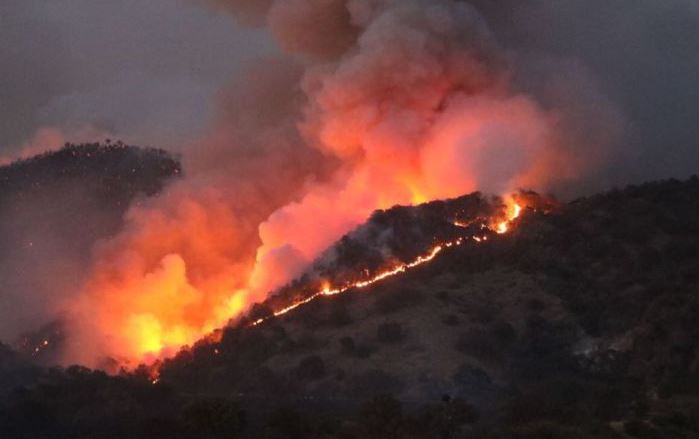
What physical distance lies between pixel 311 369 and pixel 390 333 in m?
6.43

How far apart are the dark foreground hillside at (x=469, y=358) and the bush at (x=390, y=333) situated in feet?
0.37

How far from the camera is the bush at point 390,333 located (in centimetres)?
6906

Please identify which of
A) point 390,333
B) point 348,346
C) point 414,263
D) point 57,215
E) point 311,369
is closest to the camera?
point 311,369

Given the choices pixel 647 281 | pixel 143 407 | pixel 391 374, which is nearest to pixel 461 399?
pixel 391 374

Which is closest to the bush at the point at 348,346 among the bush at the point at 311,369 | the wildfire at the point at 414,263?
the bush at the point at 311,369

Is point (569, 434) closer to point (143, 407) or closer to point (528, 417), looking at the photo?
point (528, 417)

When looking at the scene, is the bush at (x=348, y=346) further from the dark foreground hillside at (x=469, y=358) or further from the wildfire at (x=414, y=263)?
the wildfire at (x=414, y=263)

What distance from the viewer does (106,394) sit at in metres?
61.6

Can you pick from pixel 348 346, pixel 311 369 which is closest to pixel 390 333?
pixel 348 346

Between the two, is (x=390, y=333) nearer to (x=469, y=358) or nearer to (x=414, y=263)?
(x=469, y=358)

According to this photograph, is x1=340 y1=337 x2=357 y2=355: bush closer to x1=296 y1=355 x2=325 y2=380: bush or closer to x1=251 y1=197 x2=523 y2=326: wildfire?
x1=296 y1=355 x2=325 y2=380: bush

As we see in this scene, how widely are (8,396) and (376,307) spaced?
2645 centimetres

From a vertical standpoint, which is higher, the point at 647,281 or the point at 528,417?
the point at 647,281

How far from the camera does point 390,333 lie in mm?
69500
